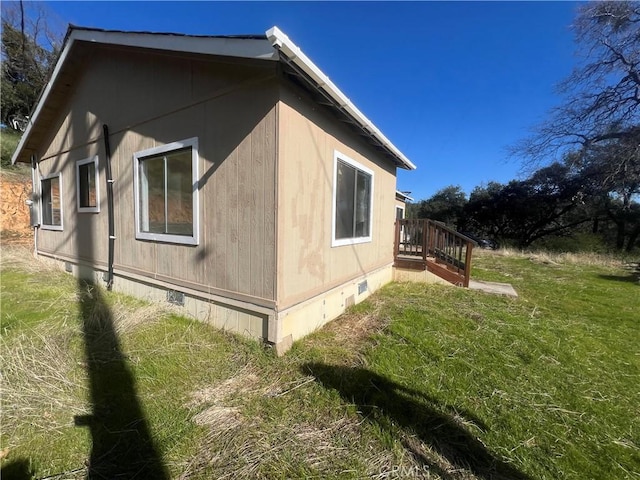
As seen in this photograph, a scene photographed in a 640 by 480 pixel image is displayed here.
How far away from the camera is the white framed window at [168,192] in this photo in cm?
385

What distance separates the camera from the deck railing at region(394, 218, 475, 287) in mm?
6527

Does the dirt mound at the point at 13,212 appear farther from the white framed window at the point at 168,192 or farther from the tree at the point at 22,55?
the white framed window at the point at 168,192

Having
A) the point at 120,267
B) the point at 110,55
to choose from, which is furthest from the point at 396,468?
the point at 110,55

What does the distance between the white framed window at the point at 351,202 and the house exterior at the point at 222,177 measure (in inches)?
1.4

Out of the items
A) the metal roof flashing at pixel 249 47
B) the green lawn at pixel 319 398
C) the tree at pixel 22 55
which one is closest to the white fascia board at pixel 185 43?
the metal roof flashing at pixel 249 47

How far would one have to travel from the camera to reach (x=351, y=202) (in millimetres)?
4895

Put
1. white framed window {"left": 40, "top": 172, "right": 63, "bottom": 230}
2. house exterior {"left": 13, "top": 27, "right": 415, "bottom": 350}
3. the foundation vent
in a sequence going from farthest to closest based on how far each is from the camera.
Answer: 1. white framed window {"left": 40, "top": 172, "right": 63, "bottom": 230}
2. the foundation vent
3. house exterior {"left": 13, "top": 27, "right": 415, "bottom": 350}

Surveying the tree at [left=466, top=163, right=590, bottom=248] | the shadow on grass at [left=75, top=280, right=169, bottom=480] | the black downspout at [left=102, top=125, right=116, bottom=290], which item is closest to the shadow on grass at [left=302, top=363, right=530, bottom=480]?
the shadow on grass at [left=75, top=280, right=169, bottom=480]

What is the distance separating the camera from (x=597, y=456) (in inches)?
77.4

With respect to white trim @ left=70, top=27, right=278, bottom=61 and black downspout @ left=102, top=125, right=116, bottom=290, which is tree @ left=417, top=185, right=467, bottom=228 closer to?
black downspout @ left=102, top=125, right=116, bottom=290

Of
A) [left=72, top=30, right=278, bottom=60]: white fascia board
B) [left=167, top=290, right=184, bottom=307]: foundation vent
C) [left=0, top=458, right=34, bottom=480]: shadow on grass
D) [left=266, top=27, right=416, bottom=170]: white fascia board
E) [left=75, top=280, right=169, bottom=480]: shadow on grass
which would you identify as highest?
[left=72, top=30, right=278, bottom=60]: white fascia board

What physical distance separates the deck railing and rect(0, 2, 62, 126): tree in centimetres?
2008

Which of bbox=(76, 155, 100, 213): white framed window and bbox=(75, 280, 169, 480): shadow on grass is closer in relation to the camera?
bbox=(75, 280, 169, 480): shadow on grass

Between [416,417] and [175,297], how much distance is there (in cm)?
341
